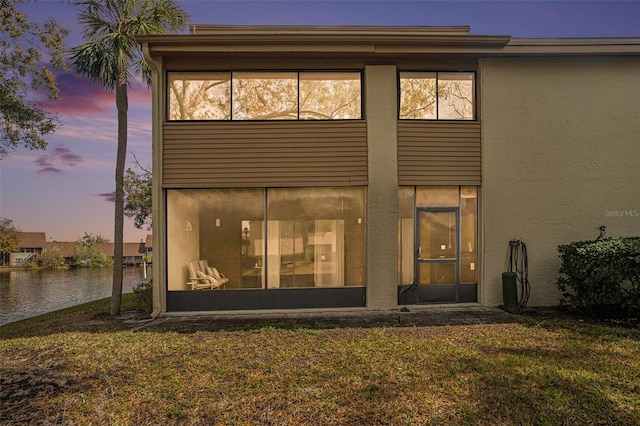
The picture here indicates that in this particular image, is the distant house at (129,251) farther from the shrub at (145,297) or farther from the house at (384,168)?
the house at (384,168)

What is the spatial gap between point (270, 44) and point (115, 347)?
6273 millimetres

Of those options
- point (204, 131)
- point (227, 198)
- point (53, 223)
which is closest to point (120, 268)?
point (227, 198)

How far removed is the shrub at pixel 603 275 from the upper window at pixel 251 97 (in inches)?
219

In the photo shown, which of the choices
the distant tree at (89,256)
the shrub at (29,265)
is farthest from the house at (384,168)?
the shrub at (29,265)

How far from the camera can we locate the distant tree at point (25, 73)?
373 inches

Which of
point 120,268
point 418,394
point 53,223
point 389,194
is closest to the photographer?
point 418,394

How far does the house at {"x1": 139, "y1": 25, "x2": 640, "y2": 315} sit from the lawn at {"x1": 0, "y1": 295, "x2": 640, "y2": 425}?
180 centimetres

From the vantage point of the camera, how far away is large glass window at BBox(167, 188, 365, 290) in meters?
7.96

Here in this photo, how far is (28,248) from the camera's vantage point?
193ft

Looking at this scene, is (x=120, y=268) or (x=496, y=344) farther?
(x=120, y=268)

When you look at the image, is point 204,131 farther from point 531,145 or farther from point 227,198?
point 531,145

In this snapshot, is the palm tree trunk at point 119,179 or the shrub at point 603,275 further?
the palm tree trunk at point 119,179

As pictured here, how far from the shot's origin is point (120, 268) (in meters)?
8.65

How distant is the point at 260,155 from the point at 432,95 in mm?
4110
